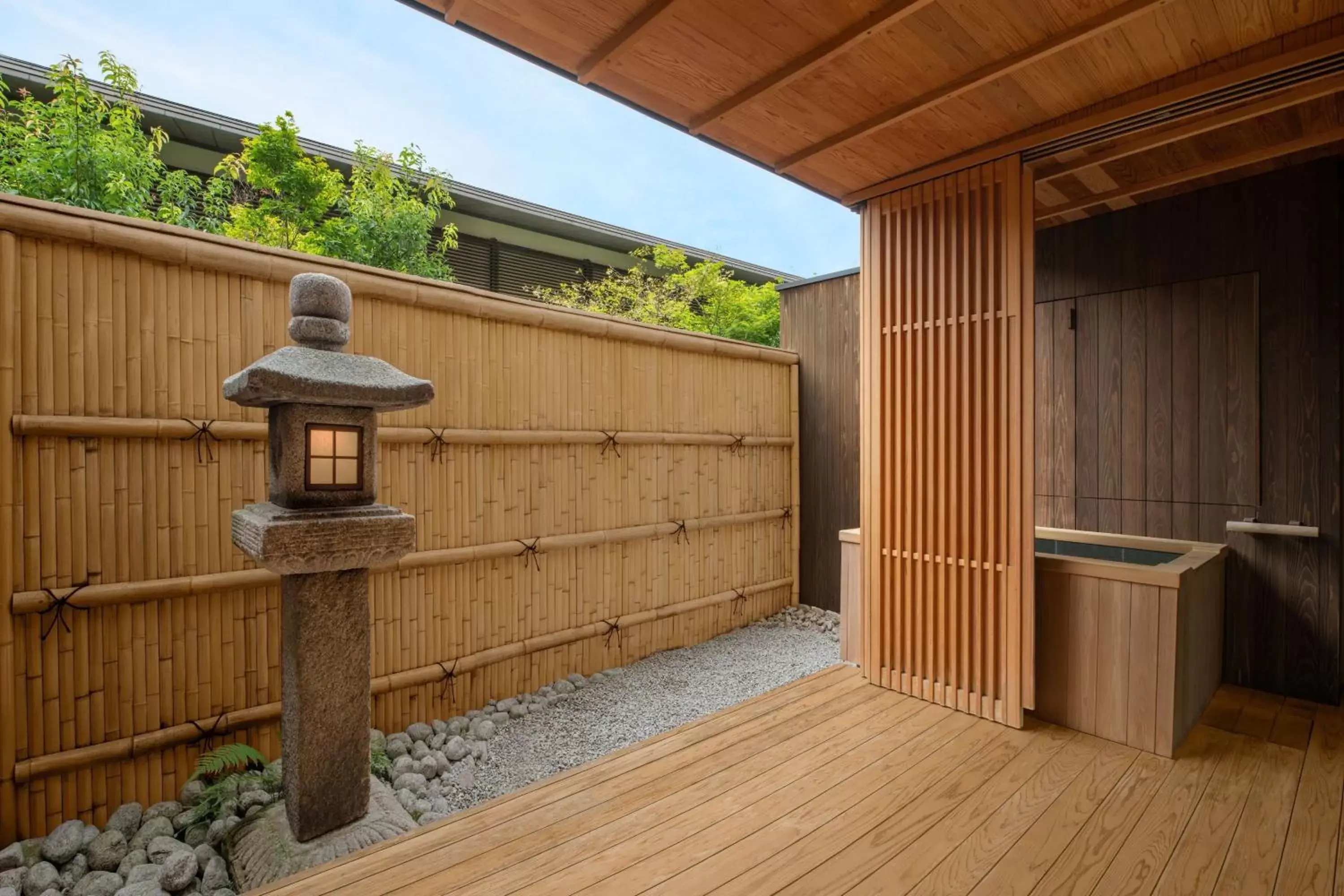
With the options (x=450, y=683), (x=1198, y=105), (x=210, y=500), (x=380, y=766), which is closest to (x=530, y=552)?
(x=450, y=683)

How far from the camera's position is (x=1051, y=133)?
8.51 feet

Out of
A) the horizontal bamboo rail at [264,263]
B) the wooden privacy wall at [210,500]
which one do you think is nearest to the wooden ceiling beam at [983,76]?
the horizontal bamboo rail at [264,263]

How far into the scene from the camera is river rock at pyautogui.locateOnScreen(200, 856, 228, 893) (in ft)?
6.62

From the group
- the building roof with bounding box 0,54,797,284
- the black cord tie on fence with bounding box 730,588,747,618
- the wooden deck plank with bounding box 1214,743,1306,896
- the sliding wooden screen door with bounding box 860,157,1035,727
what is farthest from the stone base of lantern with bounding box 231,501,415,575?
the building roof with bounding box 0,54,797,284

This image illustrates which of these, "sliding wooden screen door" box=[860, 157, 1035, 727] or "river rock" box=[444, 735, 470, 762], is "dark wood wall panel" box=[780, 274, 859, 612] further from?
"river rock" box=[444, 735, 470, 762]

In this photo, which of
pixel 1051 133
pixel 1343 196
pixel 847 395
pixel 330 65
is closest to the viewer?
pixel 1051 133

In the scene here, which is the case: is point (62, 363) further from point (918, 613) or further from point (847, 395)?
point (847, 395)

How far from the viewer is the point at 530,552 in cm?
358

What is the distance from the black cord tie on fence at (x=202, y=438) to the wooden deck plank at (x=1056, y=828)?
3.09 metres

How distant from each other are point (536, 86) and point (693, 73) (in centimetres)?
2537

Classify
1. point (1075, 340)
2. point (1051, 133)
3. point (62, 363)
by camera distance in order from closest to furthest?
point (62, 363) → point (1051, 133) → point (1075, 340)

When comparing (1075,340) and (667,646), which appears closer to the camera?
(1075,340)

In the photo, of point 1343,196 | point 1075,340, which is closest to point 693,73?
point 1075,340

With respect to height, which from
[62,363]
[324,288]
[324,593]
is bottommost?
[324,593]
